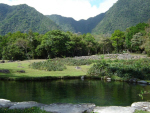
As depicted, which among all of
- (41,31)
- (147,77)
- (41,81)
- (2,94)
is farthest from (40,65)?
(41,31)

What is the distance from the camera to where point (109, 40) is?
7050cm

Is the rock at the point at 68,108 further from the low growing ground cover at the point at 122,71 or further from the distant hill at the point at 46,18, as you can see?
the distant hill at the point at 46,18

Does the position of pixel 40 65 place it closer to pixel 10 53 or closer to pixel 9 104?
pixel 9 104

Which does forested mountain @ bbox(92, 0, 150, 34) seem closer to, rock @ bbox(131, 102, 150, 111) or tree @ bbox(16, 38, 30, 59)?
tree @ bbox(16, 38, 30, 59)

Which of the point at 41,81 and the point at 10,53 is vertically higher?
the point at 10,53

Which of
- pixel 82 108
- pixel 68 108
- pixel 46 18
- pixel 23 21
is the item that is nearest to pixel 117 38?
pixel 23 21

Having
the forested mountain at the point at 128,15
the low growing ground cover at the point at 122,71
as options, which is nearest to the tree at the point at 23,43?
the low growing ground cover at the point at 122,71

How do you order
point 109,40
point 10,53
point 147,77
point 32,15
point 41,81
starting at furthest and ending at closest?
point 32,15 < point 109,40 < point 10,53 < point 147,77 < point 41,81

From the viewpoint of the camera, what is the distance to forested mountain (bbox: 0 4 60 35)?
87094 mm

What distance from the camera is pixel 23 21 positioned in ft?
306

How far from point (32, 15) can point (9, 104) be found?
102559 millimetres

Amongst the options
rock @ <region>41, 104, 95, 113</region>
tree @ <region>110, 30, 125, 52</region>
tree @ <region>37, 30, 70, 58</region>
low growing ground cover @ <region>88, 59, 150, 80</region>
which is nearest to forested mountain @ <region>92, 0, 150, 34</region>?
tree @ <region>110, 30, 125, 52</region>

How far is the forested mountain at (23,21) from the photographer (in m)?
87.1

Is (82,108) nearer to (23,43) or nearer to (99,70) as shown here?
(99,70)
